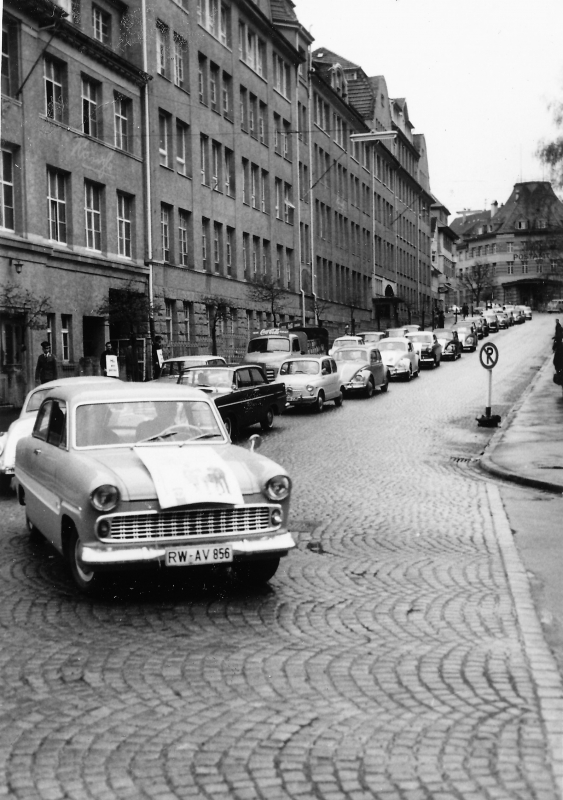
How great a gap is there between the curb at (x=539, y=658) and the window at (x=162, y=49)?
112 feet

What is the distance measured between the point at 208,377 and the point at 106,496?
14189 millimetres

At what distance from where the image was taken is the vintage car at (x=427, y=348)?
45375 mm

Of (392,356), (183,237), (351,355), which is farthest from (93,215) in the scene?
(392,356)

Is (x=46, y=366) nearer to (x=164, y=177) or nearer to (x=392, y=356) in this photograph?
(x=164, y=177)

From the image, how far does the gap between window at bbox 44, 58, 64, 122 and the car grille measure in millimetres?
26728

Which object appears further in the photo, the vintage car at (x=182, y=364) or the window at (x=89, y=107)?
the window at (x=89, y=107)

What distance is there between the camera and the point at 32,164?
30.5 m

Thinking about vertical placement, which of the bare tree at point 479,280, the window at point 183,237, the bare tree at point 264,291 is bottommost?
the bare tree at point 264,291

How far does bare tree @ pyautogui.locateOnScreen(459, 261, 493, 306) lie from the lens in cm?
14112

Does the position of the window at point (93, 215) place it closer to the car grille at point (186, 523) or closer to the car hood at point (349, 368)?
the car hood at point (349, 368)

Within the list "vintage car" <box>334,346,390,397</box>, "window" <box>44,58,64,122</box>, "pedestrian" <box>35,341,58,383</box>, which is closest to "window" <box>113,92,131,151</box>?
"window" <box>44,58,64,122</box>

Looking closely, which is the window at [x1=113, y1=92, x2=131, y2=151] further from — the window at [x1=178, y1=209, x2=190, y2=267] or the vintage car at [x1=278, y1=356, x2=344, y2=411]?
the vintage car at [x1=278, y1=356, x2=344, y2=411]

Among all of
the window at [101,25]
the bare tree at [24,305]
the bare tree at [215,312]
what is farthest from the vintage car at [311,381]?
the window at [101,25]

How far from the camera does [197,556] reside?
7.32 metres
